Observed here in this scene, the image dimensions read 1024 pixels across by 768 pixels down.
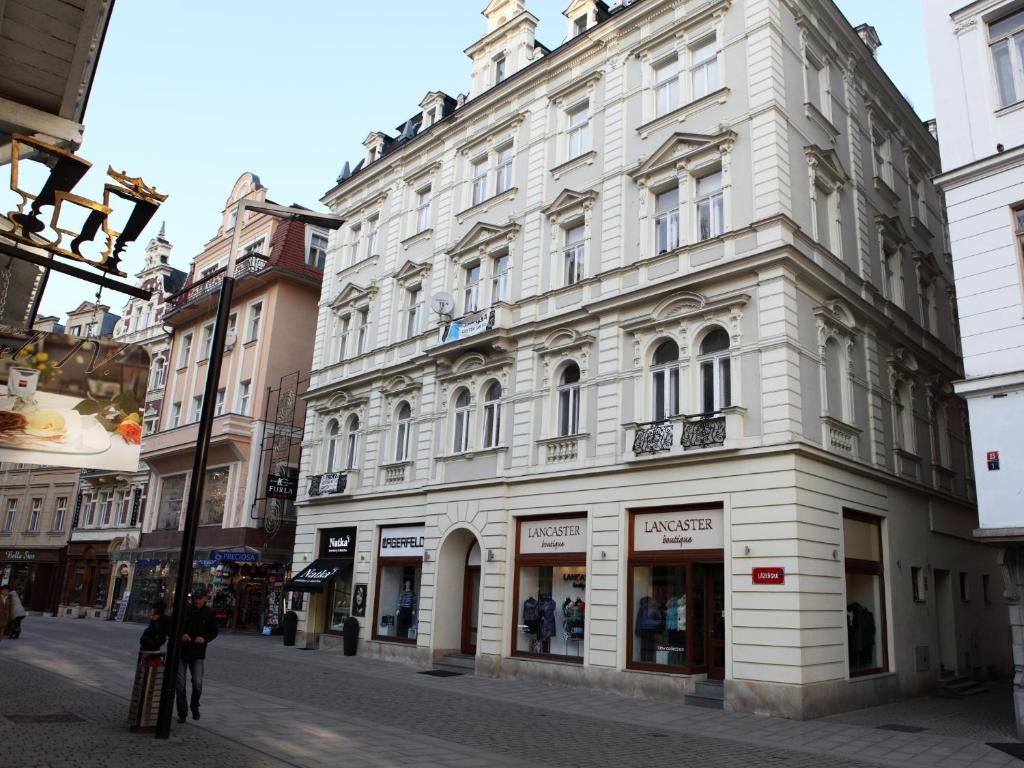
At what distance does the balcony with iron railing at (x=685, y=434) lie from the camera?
55.1ft

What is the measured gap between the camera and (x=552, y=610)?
65.6 ft

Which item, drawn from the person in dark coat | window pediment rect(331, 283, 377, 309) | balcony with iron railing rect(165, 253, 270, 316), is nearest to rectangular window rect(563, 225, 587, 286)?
window pediment rect(331, 283, 377, 309)

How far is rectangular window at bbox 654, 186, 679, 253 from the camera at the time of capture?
19.8 metres

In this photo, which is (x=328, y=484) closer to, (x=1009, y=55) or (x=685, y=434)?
(x=685, y=434)

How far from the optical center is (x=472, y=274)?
2550 centimetres

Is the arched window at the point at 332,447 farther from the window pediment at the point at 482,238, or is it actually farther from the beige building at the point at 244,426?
the window pediment at the point at 482,238

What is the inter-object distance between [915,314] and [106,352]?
22008mm

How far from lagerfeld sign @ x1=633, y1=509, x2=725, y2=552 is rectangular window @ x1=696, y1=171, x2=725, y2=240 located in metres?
6.39

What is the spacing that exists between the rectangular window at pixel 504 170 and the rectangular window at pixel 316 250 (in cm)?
1468

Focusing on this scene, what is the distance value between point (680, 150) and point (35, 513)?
47.4 meters

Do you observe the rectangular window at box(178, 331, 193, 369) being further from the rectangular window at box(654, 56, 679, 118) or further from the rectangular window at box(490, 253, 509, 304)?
the rectangular window at box(654, 56, 679, 118)

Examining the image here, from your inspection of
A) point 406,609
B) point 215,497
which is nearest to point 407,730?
point 406,609

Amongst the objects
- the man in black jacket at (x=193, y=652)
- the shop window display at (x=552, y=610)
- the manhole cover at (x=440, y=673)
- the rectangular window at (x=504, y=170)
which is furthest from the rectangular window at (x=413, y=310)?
the man in black jacket at (x=193, y=652)

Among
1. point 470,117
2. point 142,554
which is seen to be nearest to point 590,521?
point 470,117
